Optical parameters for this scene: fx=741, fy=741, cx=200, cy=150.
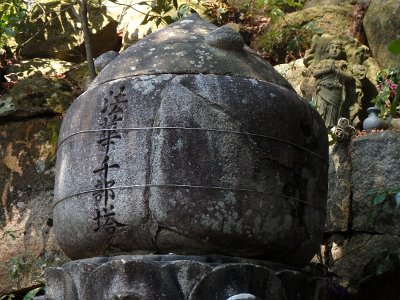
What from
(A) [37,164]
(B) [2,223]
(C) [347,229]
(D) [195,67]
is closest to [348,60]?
(C) [347,229]

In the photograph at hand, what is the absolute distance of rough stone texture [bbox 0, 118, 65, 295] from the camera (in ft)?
18.9

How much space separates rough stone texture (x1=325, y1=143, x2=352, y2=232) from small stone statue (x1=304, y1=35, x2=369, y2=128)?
1071 mm

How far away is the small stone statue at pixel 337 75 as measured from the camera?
6414mm

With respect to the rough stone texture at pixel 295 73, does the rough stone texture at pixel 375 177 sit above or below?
below

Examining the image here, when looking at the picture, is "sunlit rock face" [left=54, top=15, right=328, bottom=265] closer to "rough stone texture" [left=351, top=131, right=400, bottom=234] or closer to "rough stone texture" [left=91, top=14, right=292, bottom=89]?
"rough stone texture" [left=91, top=14, right=292, bottom=89]

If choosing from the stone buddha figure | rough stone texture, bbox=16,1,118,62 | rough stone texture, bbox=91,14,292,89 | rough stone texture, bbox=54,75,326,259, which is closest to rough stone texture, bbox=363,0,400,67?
the stone buddha figure

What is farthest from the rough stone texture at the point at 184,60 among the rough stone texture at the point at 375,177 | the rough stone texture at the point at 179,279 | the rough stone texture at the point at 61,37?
the rough stone texture at the point at 61,37

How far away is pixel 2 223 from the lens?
5.99m

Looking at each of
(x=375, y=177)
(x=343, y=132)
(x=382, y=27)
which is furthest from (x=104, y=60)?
(x=382, y=27)

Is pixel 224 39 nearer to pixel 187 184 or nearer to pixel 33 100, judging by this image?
pixel 187 184

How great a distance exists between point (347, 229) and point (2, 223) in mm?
2782

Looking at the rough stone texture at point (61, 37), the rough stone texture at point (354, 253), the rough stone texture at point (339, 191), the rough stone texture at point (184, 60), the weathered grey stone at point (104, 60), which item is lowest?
the rough stone texture at point (354, 253)

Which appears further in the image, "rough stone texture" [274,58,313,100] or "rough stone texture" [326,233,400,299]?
"rough stone texture" [274,58,313,100]

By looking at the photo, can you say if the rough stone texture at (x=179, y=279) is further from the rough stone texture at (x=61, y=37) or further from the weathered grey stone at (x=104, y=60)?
the rough stone texture at (x=61, y=37)
